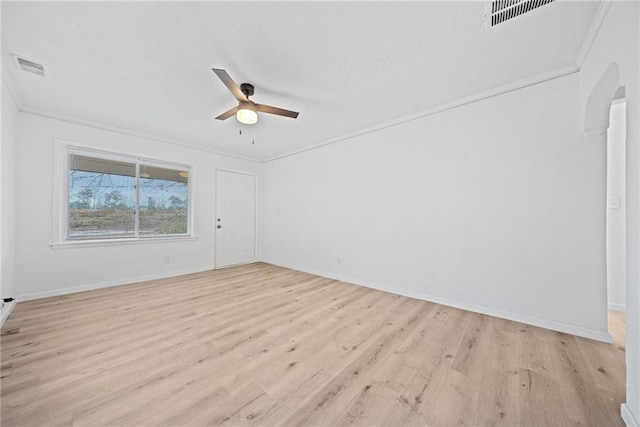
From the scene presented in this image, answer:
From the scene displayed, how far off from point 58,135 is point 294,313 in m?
3.99

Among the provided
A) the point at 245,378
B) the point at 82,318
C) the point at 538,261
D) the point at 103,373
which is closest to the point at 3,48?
the point at 82,318

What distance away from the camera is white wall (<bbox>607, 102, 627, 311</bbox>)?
2.67m

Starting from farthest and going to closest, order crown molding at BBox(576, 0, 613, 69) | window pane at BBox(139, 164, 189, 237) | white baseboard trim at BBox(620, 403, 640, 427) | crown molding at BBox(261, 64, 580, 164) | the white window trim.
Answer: window pane at BBox(139, 164, 189, 237) < the white window trim < crown molding at BBox(261, 64, 580, 164) < crown molding at BBox(576, 0, 613, 69) < white baseboard trim at BBox(620, 403, 640, 427)

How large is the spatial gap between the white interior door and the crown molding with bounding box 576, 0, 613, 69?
5.17 m

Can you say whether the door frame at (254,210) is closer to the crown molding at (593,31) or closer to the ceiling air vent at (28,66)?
the ceiling air vent at (28,66)

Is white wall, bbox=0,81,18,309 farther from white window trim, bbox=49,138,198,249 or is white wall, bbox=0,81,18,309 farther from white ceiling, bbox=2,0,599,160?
white window trim, bbox=49,138,198,249

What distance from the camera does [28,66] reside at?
7.20 feet

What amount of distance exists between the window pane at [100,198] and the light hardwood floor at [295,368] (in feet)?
3.77

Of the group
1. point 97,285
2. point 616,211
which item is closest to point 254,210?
point 97,285

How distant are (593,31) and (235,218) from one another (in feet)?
17.7

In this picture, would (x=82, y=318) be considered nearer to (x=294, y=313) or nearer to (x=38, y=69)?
(x=294, y=313)

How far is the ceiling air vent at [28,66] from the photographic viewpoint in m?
2.08

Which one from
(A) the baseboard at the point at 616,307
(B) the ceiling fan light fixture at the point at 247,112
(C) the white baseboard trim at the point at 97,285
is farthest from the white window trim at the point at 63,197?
(A) the baseboard at the point at 616,307

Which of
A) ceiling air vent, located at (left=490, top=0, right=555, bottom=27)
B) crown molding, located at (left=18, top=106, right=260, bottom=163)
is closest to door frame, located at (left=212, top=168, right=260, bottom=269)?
crown molding, located at (left=18, top=106, right=260, bottom=163)
